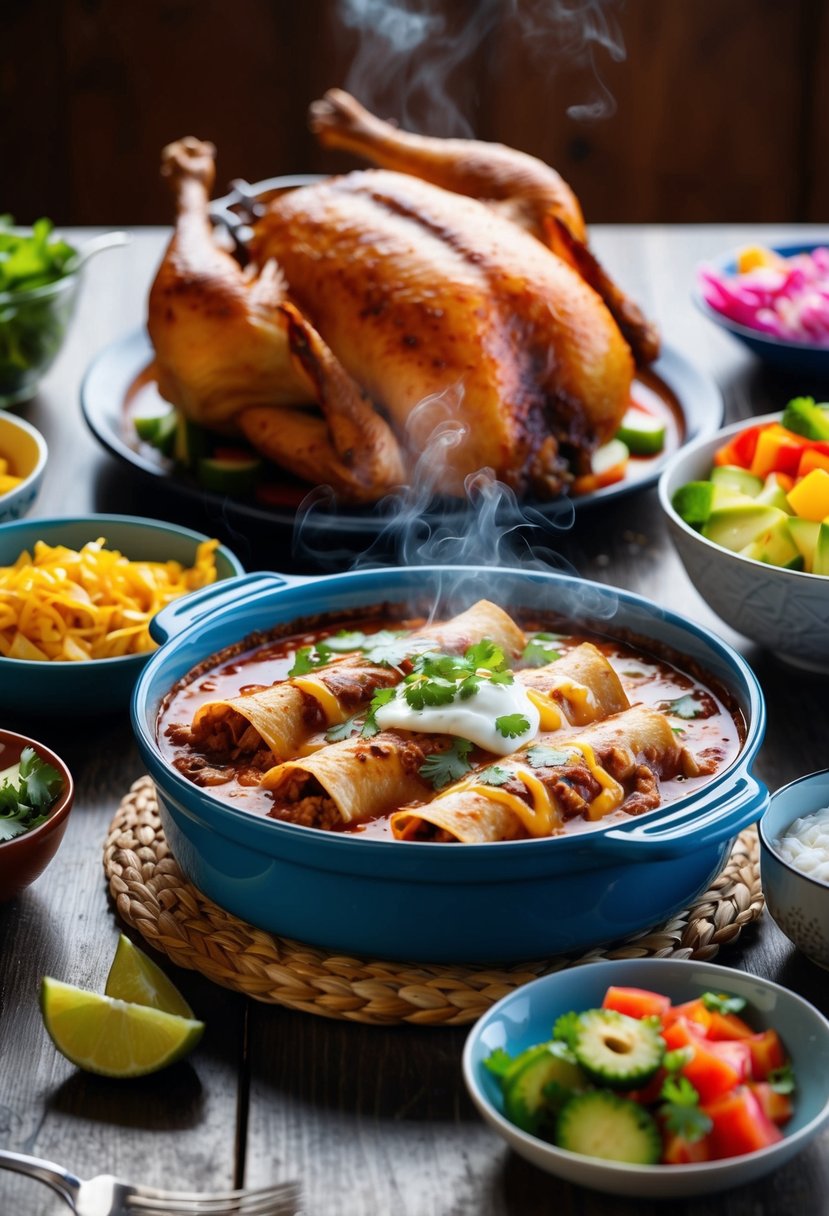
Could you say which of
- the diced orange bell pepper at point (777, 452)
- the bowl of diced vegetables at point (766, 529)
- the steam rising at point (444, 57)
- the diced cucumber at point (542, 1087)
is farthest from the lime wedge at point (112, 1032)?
the steam rising at point (444, 57)

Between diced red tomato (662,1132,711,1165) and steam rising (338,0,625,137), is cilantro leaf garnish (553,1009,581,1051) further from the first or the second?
steam rising (338,0,625,137)

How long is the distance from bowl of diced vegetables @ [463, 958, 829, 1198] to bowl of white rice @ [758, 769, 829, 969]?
0.59ft

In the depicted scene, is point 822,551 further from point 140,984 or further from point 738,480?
point 140,984

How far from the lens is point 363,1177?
1.35m

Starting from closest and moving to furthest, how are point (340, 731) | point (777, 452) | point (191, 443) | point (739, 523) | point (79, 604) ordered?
point (340, 731) → point (79, 604) → point (739, 523) → point (777, 452) → point (191, 443)

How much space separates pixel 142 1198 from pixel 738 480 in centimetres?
144

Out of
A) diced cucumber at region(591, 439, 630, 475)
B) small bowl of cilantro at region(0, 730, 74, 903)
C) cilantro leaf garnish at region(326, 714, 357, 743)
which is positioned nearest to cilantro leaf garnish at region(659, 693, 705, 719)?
cilantro leaf garnish at region(326, 714, 357, 743)

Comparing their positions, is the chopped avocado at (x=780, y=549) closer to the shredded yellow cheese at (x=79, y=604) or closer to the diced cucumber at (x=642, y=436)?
the diced cucumber at (x=642, y=436)

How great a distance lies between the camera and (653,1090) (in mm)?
1265

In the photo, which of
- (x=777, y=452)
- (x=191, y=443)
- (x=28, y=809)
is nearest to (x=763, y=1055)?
(x=28, y=809)

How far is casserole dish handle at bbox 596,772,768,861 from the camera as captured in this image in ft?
4.66

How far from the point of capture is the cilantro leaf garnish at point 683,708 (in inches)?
70.9

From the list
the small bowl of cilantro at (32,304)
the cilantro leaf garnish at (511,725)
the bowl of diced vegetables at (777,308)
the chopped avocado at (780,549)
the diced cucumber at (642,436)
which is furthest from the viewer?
the bowl of diced vegetables at (777,308)

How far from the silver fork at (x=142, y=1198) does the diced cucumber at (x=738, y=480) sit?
135cm
